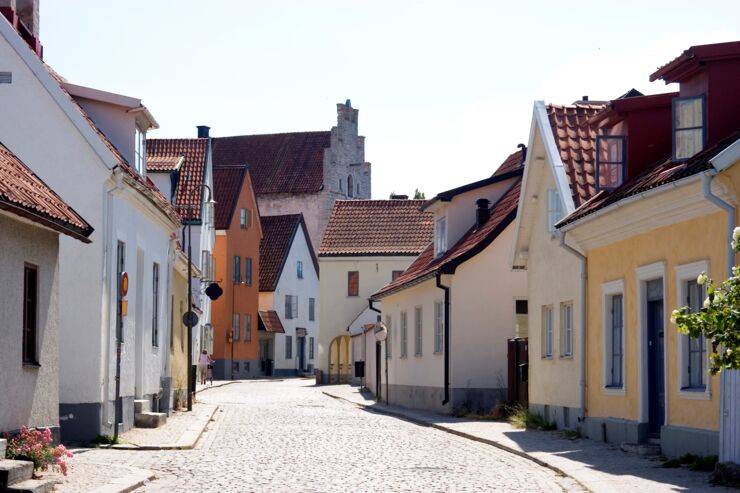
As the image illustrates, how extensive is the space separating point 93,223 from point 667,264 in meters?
8.85

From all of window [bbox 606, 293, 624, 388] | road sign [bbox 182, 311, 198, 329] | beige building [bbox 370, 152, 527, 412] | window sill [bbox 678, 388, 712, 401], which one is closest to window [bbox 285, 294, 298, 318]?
beige building [bbox 370, 152, 527, 412]

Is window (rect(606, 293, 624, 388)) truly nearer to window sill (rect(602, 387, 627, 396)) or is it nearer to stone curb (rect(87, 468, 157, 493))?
window sill (rect(602, 387, 627, 396))

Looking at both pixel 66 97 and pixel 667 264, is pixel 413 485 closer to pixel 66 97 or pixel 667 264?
pixel 667 264

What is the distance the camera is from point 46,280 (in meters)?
16.8

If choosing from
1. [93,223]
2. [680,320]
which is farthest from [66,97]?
[680,320]

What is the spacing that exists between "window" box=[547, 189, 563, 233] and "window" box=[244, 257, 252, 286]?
149 ft

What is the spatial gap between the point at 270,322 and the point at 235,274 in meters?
7.46

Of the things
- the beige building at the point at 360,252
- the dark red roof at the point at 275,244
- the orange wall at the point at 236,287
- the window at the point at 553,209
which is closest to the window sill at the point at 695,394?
the window at the point at 553,209

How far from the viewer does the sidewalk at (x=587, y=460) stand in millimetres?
14398

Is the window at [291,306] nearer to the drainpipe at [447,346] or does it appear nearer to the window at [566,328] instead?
the drainpipe at [447,346]

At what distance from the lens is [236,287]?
69.3 metres

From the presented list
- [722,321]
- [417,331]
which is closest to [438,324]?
[417,331]

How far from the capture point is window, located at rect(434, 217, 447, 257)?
119ft

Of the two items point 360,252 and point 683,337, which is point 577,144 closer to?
point 683,337
